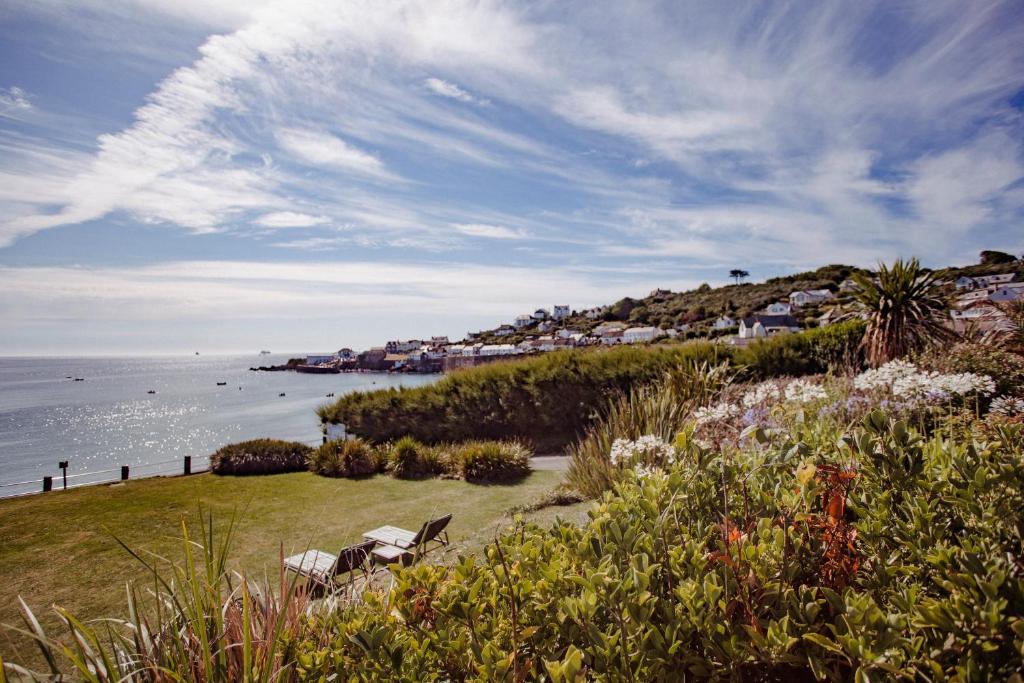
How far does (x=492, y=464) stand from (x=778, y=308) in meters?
48.1

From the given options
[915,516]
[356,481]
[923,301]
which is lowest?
[356,481]

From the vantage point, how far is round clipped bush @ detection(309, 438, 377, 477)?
12211 millimetres

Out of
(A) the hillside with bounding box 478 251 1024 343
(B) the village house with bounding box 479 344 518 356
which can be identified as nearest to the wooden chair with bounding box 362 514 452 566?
(B) the village house with bounding box 479 344 518 356

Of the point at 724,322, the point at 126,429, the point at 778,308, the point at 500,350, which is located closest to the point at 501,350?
the point at 500,350

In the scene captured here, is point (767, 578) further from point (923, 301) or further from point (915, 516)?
point (923, 301)

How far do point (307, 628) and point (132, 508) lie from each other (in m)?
10.1

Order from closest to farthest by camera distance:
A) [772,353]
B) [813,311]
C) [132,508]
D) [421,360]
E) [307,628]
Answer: [307,628] < [132,508] < [772,353] < [813,311] < [421,360]

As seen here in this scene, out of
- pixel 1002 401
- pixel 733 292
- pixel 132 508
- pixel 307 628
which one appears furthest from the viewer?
pixel 733 292

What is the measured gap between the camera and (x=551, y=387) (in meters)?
13.4

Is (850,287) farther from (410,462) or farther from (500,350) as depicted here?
(500,350)

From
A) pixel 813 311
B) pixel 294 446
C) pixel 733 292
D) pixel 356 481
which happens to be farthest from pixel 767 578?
pixel 733 292

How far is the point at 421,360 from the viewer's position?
69750 mm

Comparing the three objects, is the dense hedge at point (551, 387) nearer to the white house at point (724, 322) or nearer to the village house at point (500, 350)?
the village house at point (500, 350)

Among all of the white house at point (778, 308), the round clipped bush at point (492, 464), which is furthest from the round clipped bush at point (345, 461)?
the white house at point (778, 308)
